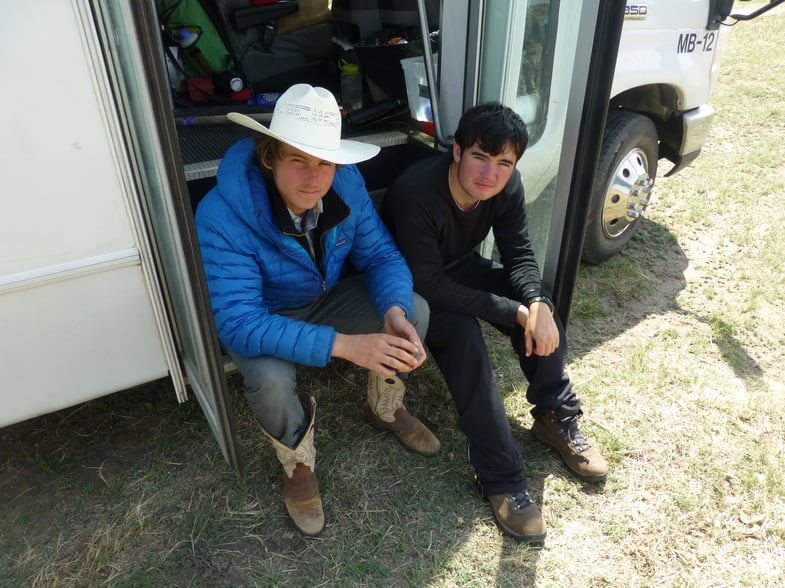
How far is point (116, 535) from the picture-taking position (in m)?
1.94

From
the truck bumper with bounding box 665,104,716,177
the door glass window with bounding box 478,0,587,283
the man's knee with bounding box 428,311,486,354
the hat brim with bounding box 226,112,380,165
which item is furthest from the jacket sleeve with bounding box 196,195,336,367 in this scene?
the truck bumper with bounding box 665,104,716,177

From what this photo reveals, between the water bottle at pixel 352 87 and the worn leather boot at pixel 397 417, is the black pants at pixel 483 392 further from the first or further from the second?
the water bottle at pixel 352 87

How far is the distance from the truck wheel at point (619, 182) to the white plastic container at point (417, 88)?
103 centimetres

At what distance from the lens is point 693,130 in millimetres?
3404

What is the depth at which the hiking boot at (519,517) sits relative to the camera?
1.94 m

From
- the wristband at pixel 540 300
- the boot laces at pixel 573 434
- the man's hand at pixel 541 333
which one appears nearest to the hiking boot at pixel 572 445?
the boot laces at pixel 573 434

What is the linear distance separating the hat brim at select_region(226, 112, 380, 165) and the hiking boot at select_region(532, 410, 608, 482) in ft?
3.89

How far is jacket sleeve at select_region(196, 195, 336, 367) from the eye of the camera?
1.75 meters

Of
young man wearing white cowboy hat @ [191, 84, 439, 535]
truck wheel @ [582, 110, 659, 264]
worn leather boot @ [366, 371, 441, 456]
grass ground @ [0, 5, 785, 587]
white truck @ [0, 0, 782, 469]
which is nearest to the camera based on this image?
white truck @ [0, 0, 782, 469]

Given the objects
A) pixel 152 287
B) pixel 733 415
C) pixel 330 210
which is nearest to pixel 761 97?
pixel 733 415

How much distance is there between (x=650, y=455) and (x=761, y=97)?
5.38m

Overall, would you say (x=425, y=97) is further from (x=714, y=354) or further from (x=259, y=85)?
(x=714, y=354)

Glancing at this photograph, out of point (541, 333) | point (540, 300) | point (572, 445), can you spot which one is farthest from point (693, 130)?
point (572, 445)

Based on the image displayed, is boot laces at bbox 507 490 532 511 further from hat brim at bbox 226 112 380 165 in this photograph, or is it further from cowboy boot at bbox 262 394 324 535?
hat brim at bbox 226 112 380 165
